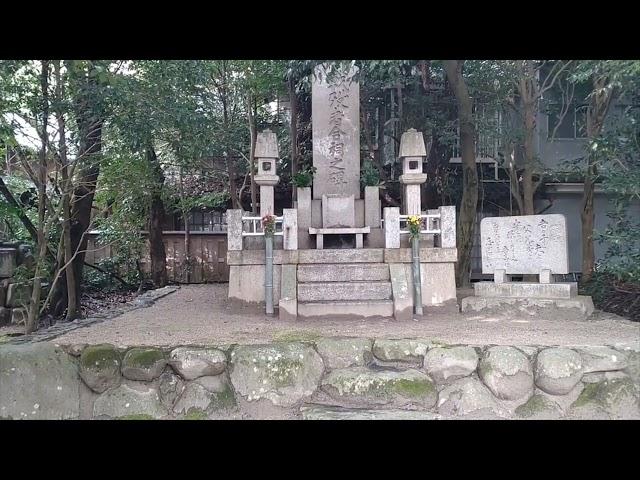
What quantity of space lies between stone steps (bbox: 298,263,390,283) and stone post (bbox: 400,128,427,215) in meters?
1.13

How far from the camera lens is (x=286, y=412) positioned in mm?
5004

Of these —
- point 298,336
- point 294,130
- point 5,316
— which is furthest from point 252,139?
point 298,336

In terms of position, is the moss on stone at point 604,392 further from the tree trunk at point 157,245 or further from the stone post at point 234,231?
the tree trunk at point 157,245

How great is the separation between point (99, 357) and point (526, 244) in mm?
5848

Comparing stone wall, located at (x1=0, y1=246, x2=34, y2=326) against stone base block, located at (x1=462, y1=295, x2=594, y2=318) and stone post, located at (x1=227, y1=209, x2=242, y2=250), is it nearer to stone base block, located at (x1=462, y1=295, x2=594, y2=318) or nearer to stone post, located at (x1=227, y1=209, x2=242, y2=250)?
stone post, located at (x1=227, y1=209, x2=242, y2=250)

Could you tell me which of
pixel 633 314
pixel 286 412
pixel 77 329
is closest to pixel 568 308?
pixel 633 314

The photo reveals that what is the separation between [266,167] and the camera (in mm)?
8328

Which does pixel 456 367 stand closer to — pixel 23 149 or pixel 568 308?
pixel 568 308

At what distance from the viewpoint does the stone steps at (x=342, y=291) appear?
7.34 metres

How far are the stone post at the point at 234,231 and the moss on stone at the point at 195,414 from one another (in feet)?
10.3

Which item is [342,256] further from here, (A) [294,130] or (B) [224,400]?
(A) [294,130]

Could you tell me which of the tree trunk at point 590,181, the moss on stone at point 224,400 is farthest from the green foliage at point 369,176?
the moss on stone at point 224,400

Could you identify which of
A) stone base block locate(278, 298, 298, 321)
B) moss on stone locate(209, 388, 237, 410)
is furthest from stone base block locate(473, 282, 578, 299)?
moss on stone locate(209, 388, 237, 410)

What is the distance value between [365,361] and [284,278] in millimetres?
2607
